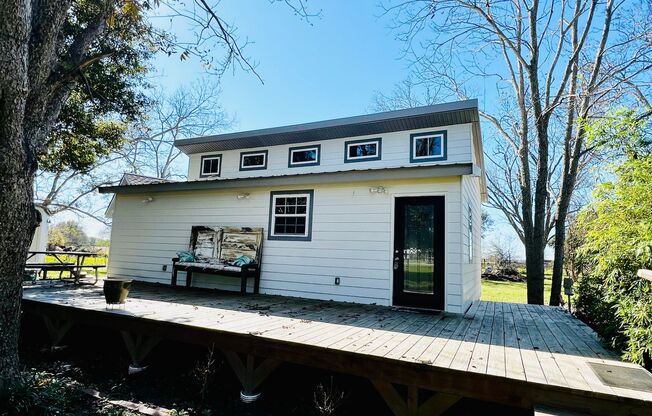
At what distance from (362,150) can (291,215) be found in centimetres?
253

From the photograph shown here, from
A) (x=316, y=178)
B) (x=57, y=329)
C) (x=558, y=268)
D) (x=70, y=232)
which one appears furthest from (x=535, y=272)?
(x=70, y=232)

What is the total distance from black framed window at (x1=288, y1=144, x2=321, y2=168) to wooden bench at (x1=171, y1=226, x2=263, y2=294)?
2.41 m

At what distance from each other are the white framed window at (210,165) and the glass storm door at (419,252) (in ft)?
19.2

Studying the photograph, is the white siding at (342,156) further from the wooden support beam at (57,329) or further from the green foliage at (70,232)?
the green foliage at (70,232)

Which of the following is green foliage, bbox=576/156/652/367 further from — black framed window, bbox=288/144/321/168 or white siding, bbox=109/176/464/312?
black framed window, bbox=288/144/321/168

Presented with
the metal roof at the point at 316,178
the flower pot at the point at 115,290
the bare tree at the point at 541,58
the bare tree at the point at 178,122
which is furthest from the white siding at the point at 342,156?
the bare tree at the point at 178,122

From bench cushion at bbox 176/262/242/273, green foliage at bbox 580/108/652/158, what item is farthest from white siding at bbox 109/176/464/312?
green foliage at bbox 580/108/652/158

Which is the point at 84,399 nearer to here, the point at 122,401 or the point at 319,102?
the point at 122,401

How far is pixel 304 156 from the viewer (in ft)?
28.5

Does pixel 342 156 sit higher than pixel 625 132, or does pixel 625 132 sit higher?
pixel 342 156

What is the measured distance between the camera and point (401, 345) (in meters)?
3.38

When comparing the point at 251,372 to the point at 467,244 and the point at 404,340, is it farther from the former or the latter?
the point at 467,244

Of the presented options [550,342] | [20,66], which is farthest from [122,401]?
[550,342]

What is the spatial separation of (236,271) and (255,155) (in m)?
3.83
